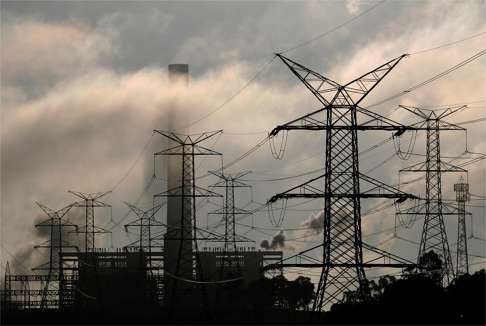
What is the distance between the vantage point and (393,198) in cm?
7075

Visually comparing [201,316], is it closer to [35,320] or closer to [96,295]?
[35,320]

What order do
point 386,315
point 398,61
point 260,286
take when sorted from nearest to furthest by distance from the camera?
point 398,61, point 386,315, point 260,286

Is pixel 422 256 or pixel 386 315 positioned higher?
pixel 422 256

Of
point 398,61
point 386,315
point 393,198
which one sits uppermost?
point 398,61

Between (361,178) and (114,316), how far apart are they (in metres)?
53.4

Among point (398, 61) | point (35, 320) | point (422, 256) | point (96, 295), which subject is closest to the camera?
point (398, 61)

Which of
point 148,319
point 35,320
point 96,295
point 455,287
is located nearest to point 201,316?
point 148,319

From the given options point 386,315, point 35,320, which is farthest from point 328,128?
point 35,320

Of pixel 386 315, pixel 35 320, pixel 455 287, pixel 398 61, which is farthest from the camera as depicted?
pixel 35 320

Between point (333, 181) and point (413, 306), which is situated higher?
point (333, 181)

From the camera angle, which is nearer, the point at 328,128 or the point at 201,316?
the point at 328,128

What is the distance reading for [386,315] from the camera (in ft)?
248

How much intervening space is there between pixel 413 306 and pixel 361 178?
40.0 ft

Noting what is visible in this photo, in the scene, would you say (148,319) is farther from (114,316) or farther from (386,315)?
(386,315)
